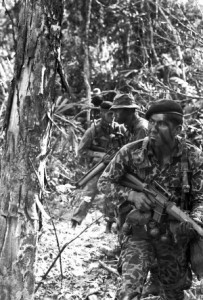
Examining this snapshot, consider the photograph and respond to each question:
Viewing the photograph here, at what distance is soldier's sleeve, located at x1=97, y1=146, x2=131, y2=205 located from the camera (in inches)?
155

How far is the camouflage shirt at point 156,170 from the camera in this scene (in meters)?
3.86

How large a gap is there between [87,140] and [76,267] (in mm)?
2049

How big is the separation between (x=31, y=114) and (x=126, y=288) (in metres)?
1.53

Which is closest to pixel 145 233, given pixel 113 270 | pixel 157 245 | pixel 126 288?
pixel 157 245

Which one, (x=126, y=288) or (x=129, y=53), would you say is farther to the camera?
(x=129, y=53)

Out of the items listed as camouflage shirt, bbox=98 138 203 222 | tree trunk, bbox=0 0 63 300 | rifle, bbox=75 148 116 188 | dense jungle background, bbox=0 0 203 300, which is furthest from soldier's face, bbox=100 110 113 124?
tree trunk, bbox=0 0 63 300

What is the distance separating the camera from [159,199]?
3.77 m

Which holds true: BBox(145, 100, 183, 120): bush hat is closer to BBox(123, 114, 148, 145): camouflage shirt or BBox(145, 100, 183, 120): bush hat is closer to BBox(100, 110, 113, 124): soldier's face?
BBox(123, 114, 148, 145): camouflage shirt

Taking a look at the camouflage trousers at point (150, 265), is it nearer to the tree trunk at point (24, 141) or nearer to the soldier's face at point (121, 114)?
the tree trunk at point (24, 141)

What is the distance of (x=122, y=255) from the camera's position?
154 inches

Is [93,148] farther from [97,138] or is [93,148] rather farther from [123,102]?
[123,102]

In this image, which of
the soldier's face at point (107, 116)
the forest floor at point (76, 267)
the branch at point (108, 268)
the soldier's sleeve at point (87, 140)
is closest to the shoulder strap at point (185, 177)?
the forest floor at point (76, 267)

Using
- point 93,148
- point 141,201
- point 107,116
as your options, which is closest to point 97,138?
point 93,148

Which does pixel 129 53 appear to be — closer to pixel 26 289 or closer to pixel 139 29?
pixel 139 29
